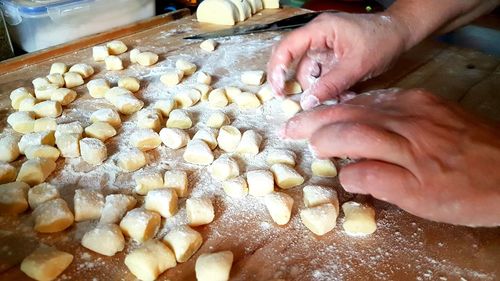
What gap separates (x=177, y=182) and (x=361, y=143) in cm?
40

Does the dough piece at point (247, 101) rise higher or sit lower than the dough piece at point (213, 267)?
higher

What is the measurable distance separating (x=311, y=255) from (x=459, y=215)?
26 centimetres

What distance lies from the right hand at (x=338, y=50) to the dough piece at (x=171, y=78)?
0.29m

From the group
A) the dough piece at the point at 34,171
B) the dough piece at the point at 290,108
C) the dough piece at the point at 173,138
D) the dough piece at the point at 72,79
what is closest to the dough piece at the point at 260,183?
the dough piece at the point at 173,138

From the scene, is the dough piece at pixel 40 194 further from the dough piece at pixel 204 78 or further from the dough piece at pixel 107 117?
the dough piece at pixel 204 78

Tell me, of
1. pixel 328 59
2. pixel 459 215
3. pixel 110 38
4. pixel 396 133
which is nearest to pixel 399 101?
pixel 396 133

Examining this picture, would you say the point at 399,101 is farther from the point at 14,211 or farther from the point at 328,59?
the point at 14,211

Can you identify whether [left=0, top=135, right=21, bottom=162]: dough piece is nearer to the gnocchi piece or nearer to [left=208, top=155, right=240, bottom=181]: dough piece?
the gnocchi piece

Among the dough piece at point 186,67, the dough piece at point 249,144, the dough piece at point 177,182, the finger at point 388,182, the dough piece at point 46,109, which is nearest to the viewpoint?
the finger at point 388,182

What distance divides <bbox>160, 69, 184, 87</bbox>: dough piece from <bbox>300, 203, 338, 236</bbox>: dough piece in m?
0.67

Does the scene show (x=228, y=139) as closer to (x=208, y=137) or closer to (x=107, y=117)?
(x=208, y=137)

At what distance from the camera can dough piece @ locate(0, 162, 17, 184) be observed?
1032 mm

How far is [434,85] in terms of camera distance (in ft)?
4.79

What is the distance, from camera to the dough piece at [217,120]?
1.25m
